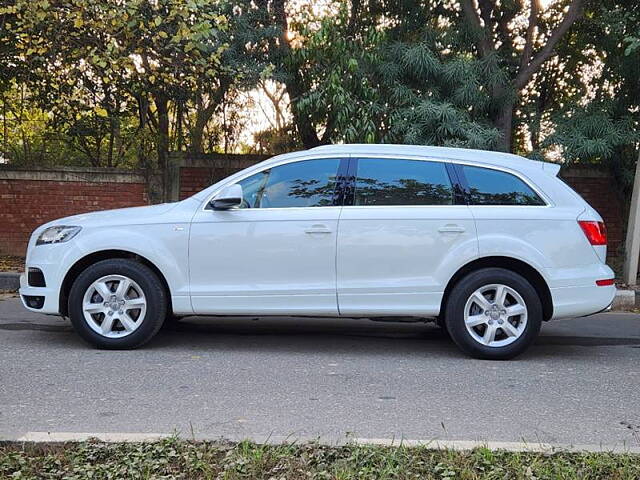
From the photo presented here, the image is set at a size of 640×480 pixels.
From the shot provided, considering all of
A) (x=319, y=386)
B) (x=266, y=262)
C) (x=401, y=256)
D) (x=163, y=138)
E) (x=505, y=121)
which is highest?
(x=505, y=121)

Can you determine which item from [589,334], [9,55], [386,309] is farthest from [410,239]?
[9,55]

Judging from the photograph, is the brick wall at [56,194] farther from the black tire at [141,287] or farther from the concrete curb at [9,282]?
the black tire at [141,287]

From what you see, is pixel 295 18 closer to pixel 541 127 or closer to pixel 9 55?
pixel 541 127

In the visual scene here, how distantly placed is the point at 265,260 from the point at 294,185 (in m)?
0.73

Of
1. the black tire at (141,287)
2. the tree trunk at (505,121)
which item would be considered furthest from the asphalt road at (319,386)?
the tree trunk at (505,121)

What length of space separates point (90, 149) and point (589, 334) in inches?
382

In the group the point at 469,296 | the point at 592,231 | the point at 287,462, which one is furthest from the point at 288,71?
the point at 287,462

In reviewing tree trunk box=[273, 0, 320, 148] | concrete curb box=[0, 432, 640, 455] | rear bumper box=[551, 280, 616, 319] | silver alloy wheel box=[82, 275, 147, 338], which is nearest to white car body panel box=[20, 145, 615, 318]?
rear bumper box=[551, 280, 616, 319]

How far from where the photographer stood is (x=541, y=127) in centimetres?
1060

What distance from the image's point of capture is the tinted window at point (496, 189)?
593cm

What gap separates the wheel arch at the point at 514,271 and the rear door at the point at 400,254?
0.12m

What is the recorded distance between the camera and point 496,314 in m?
5.79

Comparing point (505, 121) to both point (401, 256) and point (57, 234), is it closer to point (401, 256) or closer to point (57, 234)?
point (401, 256)

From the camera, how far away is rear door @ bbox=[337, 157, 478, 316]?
577 centimetres
